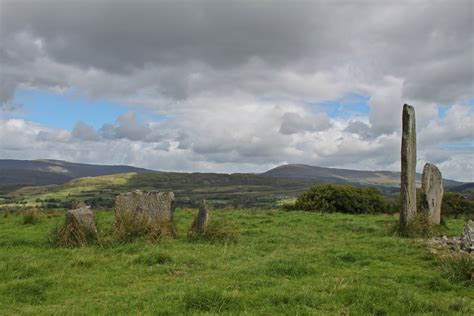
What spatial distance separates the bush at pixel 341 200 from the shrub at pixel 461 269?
2222 centimetres

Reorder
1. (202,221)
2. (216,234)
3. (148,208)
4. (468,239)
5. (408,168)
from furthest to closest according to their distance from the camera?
(408,168) < (148,208) < (202,221) < (216,234) < (468,239)

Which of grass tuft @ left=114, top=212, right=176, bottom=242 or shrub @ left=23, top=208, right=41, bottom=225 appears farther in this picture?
shrub @ left=23, top=208, right=41, bottom=225

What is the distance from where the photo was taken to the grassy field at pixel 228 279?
25.9 ft

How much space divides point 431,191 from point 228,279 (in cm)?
1388

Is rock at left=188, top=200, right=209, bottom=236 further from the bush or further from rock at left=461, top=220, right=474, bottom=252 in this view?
the bush

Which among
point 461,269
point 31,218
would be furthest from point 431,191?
point 31,218

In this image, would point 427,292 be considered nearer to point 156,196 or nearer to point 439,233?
point 439,233

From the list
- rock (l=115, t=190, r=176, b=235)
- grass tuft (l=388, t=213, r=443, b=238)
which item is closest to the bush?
grass tuft (l=388, t=213, r=443, b=238)

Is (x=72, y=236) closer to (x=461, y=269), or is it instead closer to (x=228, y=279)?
(x=228, y=279)

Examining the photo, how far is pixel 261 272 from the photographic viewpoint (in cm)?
1048

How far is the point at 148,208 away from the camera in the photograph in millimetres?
16422

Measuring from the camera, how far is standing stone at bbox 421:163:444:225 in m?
19.8

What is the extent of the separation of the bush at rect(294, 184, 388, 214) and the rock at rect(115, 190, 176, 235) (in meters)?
18.4

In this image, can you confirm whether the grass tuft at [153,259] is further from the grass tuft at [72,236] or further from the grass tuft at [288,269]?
the grass tuft at [288,269]
